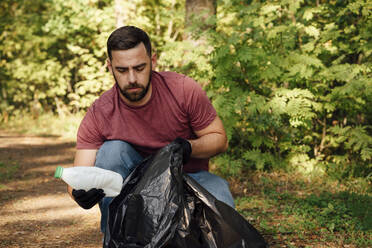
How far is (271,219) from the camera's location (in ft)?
10.8

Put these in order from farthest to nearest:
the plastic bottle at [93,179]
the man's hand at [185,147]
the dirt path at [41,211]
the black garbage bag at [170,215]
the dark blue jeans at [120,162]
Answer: the dirt path at [41,211], the dark blue jeans at [120,162], the man's hand at [185,147], the plastic bottle at [93,179], the black garbage bag at [170,215]

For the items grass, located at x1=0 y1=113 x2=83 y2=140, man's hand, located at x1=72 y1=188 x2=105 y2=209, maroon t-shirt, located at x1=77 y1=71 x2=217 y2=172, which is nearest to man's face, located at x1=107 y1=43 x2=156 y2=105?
maroon t-shirt, located at x1=77 y1=71 x2=217 y2=172

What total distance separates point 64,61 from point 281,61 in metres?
8.27

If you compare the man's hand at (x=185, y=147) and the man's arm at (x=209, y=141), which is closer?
the man's hand at (x=185, y=147)

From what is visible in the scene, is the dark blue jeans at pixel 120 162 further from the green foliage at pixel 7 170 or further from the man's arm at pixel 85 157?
the green foliage at pixel 7 170

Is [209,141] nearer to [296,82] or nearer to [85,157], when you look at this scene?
[85,157]

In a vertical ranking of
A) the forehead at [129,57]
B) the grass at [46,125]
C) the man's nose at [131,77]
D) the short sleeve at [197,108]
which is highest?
the forehead at [129,57]

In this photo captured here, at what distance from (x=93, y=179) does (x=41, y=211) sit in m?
2.08

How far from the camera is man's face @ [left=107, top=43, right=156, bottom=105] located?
2520 millimetres

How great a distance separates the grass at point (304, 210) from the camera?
9.43ft

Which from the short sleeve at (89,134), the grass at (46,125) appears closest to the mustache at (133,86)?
the short sleeve at (89,134)

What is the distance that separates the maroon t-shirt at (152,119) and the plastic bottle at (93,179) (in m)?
0.43

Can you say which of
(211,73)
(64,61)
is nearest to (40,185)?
(211,73)

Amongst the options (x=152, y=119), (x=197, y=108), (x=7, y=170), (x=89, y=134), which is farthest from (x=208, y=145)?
(x=7, y=170)
